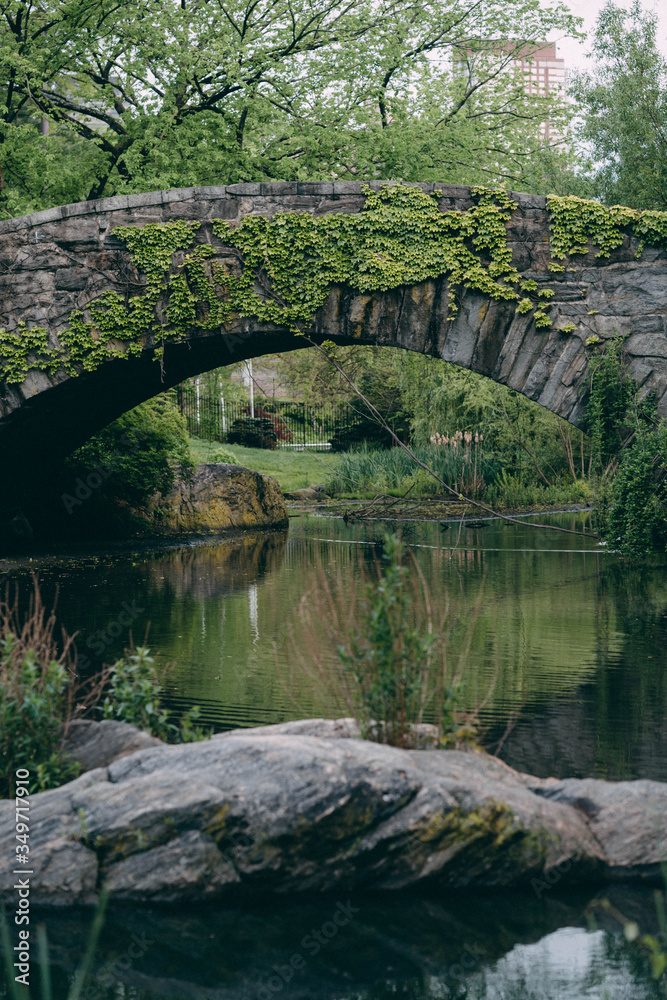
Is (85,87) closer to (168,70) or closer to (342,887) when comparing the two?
(168,70)

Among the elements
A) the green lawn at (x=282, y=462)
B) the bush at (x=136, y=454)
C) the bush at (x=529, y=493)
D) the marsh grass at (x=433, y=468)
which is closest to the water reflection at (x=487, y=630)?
the bush at (x=136, y=454)

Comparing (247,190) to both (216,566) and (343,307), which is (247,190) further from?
(216,566)

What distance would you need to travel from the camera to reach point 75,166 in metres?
14.9

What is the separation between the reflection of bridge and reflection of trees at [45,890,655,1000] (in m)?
6.40

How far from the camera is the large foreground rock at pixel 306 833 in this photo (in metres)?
3.30

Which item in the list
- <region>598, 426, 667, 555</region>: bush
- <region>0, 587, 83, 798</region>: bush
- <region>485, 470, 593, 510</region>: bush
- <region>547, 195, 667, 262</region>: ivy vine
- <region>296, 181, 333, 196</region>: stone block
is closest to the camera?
<region>0, 587, 83, 798</region>: bush

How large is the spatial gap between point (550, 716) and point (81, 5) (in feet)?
43.5

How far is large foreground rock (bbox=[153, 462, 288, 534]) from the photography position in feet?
49.8

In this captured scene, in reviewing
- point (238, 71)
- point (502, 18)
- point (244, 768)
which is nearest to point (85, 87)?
point (238, 71)

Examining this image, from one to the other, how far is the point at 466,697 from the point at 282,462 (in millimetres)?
21562

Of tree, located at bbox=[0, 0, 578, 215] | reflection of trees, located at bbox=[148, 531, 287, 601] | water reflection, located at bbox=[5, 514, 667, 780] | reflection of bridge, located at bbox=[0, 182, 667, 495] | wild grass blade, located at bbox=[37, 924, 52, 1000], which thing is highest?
tree, located at bbox=[0, 0, 578, 215]

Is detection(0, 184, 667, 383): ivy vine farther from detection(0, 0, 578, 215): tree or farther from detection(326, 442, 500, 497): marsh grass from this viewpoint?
detection(326, 442, 500, 497): marsh grass

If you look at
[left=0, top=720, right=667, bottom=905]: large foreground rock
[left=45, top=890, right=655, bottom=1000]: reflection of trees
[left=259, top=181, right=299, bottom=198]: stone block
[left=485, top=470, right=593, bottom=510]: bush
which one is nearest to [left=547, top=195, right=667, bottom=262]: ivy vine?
[left=259, top=181, right=299, bottom=198]: stone block

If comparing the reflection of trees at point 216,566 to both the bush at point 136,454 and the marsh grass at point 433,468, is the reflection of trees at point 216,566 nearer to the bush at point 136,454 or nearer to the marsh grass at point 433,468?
the bush at point 136,454
